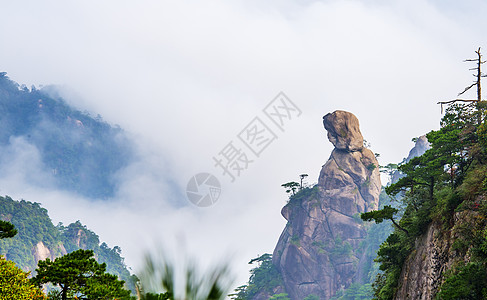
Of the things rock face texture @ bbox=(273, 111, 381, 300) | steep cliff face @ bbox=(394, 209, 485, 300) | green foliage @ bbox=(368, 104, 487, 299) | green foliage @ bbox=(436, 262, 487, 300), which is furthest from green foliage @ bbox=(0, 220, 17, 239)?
rock face texture @ bbox=(273, 111, 381, 300)

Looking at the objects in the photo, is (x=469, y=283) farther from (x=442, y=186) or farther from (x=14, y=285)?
(x=14, y=285)

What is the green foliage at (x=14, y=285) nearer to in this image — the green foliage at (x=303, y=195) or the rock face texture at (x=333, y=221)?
the rock face texture at (x=333, y=221)

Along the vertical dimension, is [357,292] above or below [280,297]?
below

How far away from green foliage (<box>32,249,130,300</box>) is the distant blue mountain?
607 ft

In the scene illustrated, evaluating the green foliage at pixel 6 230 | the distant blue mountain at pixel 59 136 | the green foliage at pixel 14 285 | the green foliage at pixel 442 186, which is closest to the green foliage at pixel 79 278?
the green foliage at pixel 14 285

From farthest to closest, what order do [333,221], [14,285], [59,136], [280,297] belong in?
1. [59,136]
2. [333,221]
3. [280,297]
4. [14,285]

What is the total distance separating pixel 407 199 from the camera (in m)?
22.1

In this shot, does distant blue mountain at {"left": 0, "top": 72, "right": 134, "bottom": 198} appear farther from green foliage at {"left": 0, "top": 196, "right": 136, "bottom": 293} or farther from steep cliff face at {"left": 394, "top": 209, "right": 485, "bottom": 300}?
steep cliff face at {"left": 394, "top": 209, "right": 485, "bottom": 300}

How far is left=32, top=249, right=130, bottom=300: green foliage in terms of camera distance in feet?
24.0

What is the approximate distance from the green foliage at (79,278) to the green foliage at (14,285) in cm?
39

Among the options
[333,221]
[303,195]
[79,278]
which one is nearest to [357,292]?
[333,221]

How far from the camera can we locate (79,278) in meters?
7.86

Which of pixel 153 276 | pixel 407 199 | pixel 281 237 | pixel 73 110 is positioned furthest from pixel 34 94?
pixel 153 276

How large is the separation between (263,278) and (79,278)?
5824 cm
